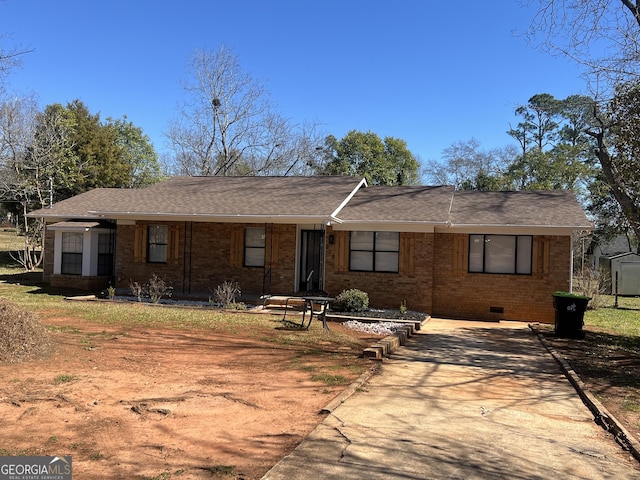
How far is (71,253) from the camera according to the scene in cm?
2008

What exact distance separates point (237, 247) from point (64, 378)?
1066cm

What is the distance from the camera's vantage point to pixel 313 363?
8297 mm

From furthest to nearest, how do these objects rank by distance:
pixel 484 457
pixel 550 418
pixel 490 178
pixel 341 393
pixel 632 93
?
pixel 490 178 → pixel 632 93 → pixel 341 393 → pixel 550 418 → pixel 484 457

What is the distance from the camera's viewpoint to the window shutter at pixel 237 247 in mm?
17109

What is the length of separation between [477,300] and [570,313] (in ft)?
12.1

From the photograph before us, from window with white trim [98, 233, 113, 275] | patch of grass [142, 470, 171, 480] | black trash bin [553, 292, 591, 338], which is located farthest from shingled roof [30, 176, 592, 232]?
patch of grass [142, 470, 171, 480]

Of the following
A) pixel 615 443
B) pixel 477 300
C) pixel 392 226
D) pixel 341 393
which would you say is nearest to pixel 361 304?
pixel 392 226

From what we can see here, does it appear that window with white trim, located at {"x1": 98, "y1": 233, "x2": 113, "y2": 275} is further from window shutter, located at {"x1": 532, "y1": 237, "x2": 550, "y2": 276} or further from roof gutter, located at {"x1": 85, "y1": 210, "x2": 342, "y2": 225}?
window shutter, located at {"x1": 532, "y1": 237, "x2": 550, "y2": 276}

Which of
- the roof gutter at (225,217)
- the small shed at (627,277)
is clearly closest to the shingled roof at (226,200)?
the roof gutter at (225,217)

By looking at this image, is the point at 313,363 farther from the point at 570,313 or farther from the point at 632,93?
the point at 632,93

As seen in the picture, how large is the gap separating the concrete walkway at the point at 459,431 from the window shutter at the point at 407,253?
264 inches

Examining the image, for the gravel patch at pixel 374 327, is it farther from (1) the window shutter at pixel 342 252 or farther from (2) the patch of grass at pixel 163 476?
(2) the patch of grass at pixel 163 476

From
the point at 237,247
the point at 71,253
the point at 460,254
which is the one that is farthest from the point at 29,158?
the point at 460,254

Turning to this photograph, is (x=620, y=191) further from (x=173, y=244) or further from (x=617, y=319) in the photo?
(x=173, y=244)
